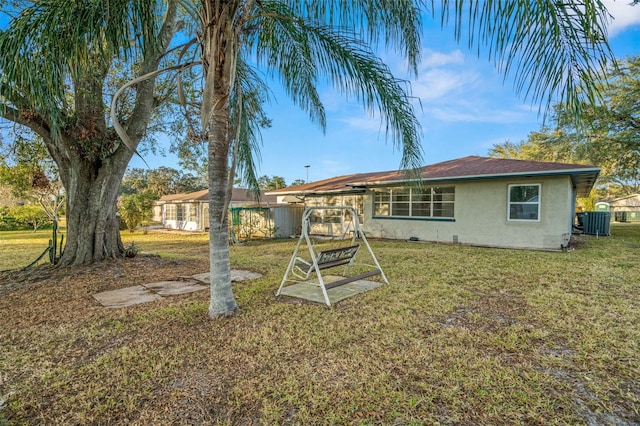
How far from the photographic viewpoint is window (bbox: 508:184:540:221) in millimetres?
10656

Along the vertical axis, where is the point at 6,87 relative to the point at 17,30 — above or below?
below

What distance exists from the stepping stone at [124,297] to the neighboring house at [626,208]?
39.6 m

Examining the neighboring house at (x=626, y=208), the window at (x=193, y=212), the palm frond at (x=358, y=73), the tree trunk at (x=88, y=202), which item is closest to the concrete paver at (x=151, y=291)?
the tree trunk at (x=88, y=202)

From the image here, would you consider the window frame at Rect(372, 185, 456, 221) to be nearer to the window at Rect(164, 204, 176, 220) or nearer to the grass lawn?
the grass lawn

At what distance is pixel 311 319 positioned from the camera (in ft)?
13.5

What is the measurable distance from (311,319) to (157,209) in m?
40.8

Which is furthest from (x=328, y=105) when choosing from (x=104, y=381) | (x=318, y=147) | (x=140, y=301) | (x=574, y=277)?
(x=574, y=277)

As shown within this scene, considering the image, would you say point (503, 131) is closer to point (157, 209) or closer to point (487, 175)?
point (487, 175)

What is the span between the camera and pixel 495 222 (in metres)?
11.4

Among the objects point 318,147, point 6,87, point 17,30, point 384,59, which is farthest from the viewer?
point 318,147

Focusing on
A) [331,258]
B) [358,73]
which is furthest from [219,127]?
[331,258]

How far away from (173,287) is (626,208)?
5856 centimetres

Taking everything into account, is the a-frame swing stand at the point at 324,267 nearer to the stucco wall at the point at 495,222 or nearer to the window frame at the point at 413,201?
the window frame at the point at 413,201

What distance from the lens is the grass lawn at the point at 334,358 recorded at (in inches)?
89.9
